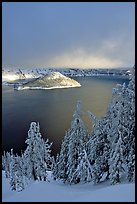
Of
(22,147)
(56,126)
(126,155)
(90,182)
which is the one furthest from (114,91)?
(56,126)

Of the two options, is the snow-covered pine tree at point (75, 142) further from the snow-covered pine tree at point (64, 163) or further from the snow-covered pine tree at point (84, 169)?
the snow-covered pine tree at point (84, 169)

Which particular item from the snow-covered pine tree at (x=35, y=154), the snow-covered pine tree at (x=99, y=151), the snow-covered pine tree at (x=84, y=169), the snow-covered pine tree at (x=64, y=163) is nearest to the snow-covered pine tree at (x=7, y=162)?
the snow-covered pine tree at (x=35, y=154)

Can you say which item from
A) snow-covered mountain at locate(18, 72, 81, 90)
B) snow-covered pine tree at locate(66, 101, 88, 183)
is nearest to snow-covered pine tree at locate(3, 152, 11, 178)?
snow-covered pine tree at locate(66, 101, 88, 183)

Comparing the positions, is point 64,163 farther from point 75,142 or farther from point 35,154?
point 35,154

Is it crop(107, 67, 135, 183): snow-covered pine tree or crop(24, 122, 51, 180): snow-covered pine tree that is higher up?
crop(107, 67, 135, 183): snow-covered pine tree

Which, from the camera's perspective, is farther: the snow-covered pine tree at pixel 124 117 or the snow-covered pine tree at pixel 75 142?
the snow-covered pine tree at pixel 75 142

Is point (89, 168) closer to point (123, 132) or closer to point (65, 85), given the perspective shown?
point (123, 132)

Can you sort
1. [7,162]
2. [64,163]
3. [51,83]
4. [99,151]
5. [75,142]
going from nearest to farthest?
1. [99,151]
2. [75,142]
3. [64,163]
4. [7,162]
5. [51,83]

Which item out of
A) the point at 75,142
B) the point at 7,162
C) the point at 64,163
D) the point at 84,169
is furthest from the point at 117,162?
the point at 7,162

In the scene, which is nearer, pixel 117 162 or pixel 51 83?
pixel 117 162

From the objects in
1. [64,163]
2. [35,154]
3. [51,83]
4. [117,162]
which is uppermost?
[51,83]

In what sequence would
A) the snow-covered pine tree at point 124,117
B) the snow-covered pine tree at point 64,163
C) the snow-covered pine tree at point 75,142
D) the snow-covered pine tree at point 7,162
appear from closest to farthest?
the snow-covered pine tree at point 124,117 → the snow-covered pine tree at point 75,142 → the snow-covered pine tree at point 64,163 → the snow-covered pine tree at point 7,162

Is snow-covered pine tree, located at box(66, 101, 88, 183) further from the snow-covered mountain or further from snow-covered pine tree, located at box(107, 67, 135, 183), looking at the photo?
the snow-covered mountain
